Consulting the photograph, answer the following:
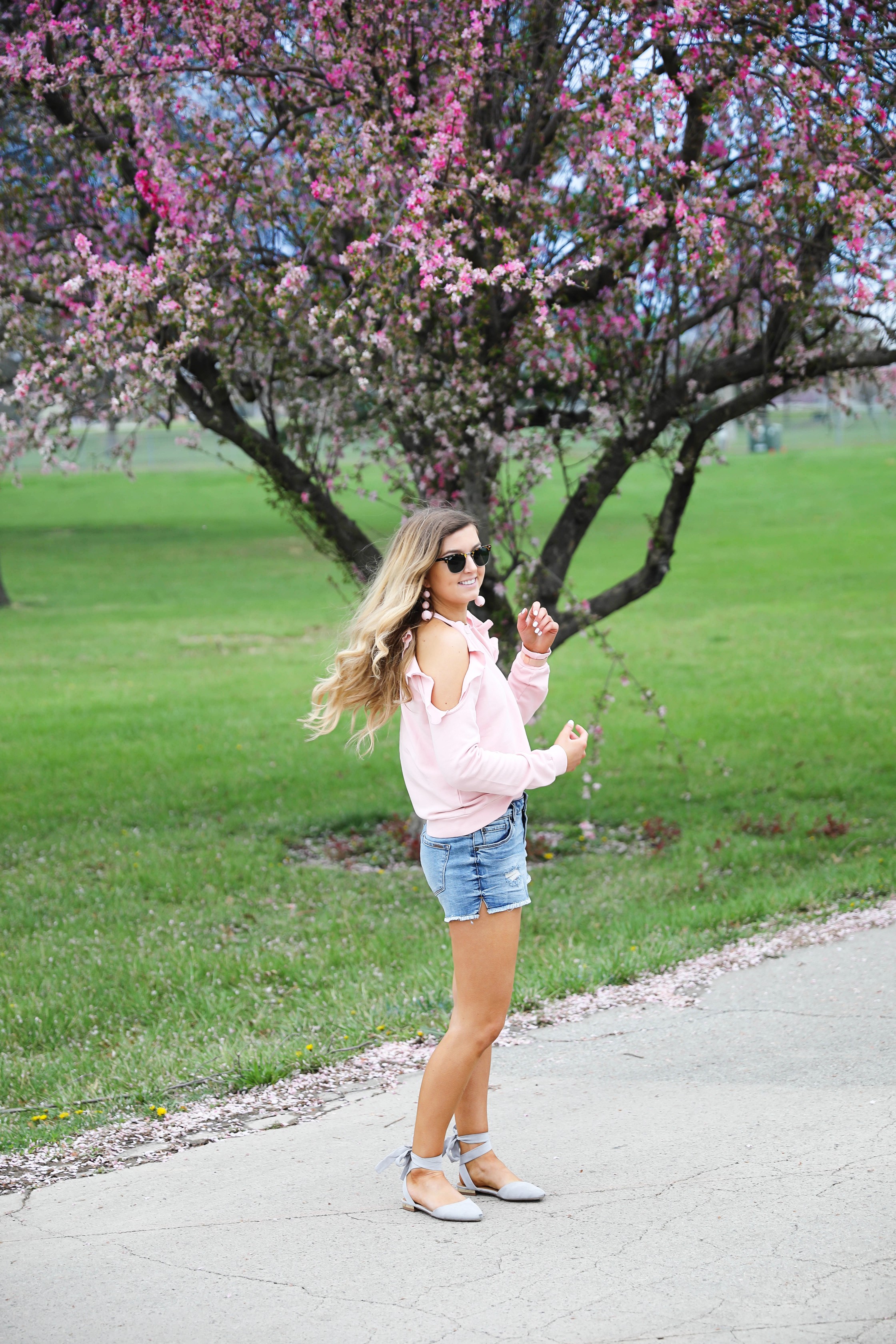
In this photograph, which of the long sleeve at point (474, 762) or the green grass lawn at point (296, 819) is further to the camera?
the green grass lawn at point (296, 819)

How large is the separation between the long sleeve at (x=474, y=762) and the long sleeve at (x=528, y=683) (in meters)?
0.38

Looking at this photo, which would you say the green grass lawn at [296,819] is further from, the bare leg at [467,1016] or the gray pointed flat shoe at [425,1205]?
the bare leg at [467,1016]

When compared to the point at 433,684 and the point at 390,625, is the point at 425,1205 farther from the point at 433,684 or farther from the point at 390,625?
the point at 390,625

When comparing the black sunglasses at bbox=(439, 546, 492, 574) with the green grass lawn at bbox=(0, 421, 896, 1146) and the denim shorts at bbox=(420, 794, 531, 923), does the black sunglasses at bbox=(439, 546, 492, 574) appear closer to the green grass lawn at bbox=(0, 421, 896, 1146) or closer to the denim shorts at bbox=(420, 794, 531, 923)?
the denim shorts at bbox=(420, 794, 531, 923)

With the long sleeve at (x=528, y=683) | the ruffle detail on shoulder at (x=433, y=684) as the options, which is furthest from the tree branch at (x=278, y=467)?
the ruffle detail on shoulder at (x=433, y=684)

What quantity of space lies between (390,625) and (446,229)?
135 inches

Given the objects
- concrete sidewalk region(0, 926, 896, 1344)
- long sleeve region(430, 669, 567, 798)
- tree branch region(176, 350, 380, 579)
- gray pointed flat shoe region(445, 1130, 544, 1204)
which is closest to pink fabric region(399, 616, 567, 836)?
long sleeve region(430, 669, 567, 798)

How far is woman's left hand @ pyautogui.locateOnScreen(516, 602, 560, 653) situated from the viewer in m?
3.70

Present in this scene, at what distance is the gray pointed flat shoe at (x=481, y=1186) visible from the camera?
354 cm

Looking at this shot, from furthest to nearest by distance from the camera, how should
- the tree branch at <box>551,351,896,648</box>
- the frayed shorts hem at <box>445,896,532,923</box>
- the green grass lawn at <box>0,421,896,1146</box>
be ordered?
the tree branch at <box>551,351,896,648</box>
the green grass lawn at <box>0,421,896,1146</box>
the frayed shorts hem at <box>445,896,532,923</box>

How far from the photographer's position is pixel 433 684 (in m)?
3.42

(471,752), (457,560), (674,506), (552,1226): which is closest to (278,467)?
(674,506)

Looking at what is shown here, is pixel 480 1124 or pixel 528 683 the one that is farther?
pixel 528 683

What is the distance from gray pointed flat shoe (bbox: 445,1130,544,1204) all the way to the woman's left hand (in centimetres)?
140
